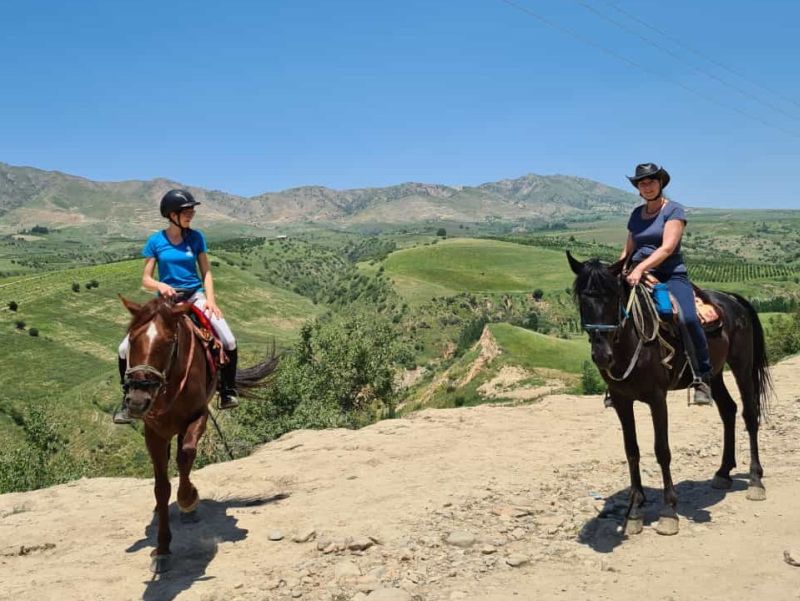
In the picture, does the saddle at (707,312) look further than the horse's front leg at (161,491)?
Yes

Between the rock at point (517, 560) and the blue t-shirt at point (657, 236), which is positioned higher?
the blue t-shirt at point (657, 236)

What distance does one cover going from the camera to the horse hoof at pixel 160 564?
652cm

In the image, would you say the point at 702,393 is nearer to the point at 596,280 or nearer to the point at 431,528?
the point at 596,280

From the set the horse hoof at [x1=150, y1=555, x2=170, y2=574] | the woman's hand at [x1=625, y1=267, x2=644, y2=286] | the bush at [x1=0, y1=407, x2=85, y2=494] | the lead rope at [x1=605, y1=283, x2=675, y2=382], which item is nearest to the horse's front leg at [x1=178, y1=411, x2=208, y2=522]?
the horse hoof at [x1=150, y1=555, x2=170, y2=574]

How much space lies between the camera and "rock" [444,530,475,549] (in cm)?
655

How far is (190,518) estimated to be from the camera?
8.00m

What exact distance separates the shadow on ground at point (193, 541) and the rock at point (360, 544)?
1651 millimetres

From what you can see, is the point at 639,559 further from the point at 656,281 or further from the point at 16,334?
the point at 16,334

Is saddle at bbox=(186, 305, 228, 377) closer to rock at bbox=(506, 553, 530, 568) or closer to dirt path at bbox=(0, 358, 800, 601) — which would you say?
dirt path at bbox=(0, 358, 800, 601)

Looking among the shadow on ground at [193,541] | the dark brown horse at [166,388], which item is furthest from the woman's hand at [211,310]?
the shadow on ground at [193,541]

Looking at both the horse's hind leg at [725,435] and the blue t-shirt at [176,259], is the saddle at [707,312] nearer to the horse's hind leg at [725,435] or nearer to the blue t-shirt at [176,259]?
the horse's hind leg at [725,435]

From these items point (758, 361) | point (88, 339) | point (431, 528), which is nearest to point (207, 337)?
point (431, 528)

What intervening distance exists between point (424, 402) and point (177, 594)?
3975cm

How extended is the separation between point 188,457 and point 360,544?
2.31 metres
